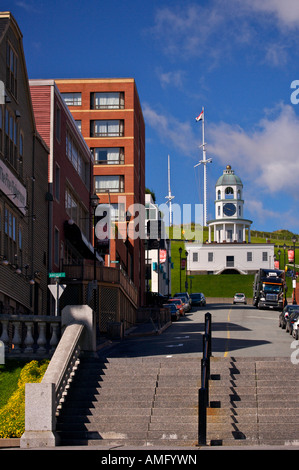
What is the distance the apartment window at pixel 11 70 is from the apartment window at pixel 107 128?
A: 43.3 m

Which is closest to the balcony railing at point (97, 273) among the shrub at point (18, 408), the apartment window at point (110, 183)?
the shrub at point (18, 408)

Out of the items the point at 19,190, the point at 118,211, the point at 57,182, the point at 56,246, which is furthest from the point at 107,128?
the point at 19,190

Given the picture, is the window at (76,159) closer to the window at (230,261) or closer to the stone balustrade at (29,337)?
the stone balustrade at (29,337)

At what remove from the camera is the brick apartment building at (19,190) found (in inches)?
1164

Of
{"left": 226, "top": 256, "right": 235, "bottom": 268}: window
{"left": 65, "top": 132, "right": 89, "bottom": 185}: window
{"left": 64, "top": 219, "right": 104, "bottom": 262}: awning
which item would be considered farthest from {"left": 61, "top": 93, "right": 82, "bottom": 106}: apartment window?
{"left": 226, "top": 256, "right": 235, "bottom": 268}: window

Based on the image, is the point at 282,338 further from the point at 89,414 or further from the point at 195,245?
the point at 195,245

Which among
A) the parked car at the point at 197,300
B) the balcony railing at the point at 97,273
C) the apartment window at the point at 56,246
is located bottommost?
the parked car at the point at 197,300

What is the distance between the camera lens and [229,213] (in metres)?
166

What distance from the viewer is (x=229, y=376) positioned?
1831 centimetres

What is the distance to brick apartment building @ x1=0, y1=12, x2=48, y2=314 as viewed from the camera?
97.0ft

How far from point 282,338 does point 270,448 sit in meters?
24.7

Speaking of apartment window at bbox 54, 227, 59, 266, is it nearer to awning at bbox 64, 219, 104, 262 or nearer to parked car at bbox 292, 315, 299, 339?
awning at bbox 64, 219, 104, 262

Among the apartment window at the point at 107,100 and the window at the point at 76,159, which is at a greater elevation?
the apartment window at the point at 107,100
